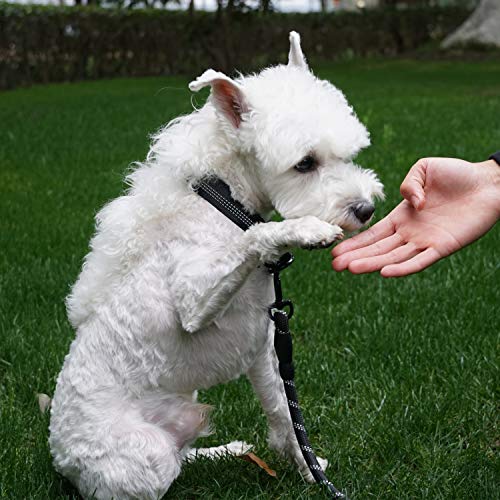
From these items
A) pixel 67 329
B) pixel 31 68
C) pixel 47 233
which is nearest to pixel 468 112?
pixel 47 233

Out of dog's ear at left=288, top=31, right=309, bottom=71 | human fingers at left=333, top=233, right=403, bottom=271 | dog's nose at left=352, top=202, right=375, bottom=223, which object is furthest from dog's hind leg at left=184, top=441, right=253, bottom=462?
dog's ear at left=288, top=31, right=309, bottom=71

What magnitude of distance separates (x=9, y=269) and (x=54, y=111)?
8.30 meters

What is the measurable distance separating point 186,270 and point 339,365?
4.95 feet

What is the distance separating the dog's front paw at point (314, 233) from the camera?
8.31 ft

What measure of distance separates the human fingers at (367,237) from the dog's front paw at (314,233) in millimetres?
350

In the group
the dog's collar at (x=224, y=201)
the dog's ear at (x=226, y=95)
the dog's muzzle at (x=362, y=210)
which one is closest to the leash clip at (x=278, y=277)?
the dog's collar at (x=224, y=201)

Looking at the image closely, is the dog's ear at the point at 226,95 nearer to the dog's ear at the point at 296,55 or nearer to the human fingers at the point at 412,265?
the dog's ear at the point at 296,55

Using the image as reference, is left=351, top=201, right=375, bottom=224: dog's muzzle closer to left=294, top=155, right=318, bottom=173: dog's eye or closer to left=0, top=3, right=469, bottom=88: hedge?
left=294, top=155, right=318, bottom=173: dog's eye

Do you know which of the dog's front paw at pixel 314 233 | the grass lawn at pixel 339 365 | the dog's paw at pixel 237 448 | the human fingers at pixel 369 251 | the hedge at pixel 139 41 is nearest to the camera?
the dog's front paw at pixel 314 233

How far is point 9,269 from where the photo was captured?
5.35 metres

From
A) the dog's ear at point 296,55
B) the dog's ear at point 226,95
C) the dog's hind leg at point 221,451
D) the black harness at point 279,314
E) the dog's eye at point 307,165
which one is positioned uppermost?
the dog's ear at point 296,55

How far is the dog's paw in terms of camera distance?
3.39 m

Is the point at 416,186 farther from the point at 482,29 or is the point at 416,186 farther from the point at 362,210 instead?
the point at 482,29

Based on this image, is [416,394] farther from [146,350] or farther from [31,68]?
[31,68]
